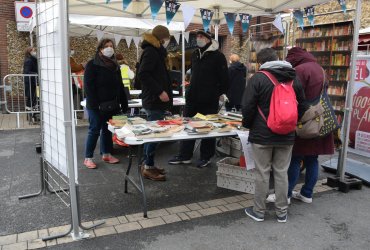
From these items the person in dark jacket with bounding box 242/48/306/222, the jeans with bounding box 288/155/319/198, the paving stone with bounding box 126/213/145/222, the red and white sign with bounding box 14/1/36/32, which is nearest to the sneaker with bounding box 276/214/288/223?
the person in dark jacket with bounding box 242/48/306/222

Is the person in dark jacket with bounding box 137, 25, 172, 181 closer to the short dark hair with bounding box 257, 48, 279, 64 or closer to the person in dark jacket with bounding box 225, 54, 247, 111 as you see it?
the short dark hair with bounding box 257, 48, 279, 64

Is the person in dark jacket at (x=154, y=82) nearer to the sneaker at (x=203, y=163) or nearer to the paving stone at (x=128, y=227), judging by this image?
the sneaker at (x=203, y=163)

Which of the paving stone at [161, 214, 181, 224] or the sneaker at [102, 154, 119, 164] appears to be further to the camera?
the sneaker at [102, 154, 119, 164]

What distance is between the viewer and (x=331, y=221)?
3.62m

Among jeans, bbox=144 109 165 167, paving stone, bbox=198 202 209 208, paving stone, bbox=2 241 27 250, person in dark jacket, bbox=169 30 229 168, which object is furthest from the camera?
person in dark jacket, bbox=169 30 229 168

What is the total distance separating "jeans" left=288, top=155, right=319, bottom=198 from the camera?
383cm

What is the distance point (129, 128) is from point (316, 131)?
78.4 inches

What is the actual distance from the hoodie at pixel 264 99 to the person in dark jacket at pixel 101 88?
2.39m

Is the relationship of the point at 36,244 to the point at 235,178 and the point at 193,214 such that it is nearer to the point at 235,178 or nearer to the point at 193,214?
the point at 193,214

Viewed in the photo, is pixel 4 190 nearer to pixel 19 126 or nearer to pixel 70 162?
pixel 70 162

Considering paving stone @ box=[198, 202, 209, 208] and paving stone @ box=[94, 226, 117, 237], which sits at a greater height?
paving stone @ box=[198, 202, 209, 208]

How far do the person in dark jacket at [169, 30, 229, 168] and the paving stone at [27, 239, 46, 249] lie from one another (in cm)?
274

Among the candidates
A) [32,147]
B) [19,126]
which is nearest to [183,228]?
[32,147]

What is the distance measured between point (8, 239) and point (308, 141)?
3.12 meters
